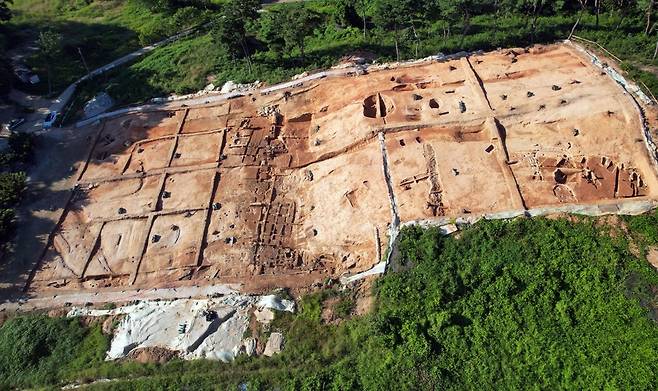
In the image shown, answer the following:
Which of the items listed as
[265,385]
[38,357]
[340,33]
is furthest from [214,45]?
[265,385]

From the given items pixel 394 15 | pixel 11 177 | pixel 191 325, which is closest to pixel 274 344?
pixel 191 325

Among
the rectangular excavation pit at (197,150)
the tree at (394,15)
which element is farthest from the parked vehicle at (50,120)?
the tree at (394,15)

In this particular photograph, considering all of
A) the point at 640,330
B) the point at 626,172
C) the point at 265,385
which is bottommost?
the point at 265,385

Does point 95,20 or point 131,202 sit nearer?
point 131,202

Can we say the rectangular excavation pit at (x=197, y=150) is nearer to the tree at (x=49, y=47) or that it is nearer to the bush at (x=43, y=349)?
the bush at (x=43, y=349)

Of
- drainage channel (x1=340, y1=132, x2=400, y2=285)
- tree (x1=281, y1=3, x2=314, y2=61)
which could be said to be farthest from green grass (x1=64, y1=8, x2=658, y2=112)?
drainage channel (x1=340, y1=132, x2=400, y2=285)

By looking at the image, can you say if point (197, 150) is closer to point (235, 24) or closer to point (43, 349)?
point (235, 24)

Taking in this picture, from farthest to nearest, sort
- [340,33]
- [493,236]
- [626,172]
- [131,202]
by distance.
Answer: [340,33] < [131,202] < [626,172] < [493,236]

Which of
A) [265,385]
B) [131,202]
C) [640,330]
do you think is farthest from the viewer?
[131,202]

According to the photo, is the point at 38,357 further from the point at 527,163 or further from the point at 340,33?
the point at 340,33
